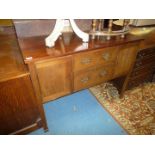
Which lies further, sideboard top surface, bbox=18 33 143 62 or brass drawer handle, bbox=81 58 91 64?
brass drawer handle, bbox=81 58 91 64

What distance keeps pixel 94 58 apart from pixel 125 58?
0.40 meters

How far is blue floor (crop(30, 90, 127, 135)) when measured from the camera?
1414mm

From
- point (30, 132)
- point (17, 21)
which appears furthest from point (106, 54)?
point (30, 132)

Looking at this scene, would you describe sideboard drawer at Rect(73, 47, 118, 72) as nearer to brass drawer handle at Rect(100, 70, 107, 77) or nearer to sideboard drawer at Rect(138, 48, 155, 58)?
brass drawer handle at Rect(100, 70, 107, 77)

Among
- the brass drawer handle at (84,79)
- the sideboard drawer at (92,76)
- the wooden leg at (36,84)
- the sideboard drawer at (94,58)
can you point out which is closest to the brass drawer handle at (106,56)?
Answer: the sideboard drawer at (94,58)

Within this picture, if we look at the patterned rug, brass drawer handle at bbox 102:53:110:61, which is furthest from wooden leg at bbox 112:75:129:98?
brass drawer handle at bbox 102:53:110:61

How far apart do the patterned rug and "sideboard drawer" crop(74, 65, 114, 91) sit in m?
0.54

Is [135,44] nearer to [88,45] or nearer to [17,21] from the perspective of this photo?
[88,45]

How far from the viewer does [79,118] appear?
1548mm

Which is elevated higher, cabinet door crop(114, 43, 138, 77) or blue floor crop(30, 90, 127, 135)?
cabinet door crop(114, 43, 138, 77)

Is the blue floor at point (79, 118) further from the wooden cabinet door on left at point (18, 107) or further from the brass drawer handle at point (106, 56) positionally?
the brass drawer handle at point (106, 56)

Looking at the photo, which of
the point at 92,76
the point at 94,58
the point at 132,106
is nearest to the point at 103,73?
the point at 92,76
